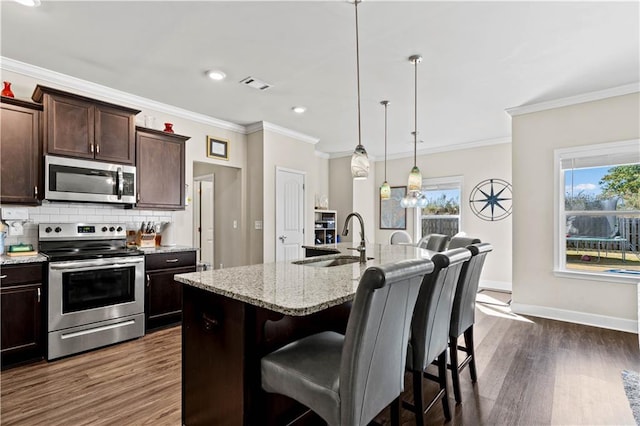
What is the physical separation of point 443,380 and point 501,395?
0.61m

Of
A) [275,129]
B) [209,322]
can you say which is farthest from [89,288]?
[275,129]

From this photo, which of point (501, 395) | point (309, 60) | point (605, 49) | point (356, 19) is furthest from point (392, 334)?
point (605, 49)

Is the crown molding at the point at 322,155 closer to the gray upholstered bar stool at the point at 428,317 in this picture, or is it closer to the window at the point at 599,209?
the window at the point at 599,209

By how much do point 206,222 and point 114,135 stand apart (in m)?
3.20

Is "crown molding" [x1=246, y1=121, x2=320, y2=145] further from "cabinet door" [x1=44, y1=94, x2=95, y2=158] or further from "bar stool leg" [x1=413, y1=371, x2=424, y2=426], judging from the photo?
"bar stool leg" [x1=413, y1=371, x2=424, y2=426]

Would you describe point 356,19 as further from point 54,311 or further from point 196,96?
point 54,311

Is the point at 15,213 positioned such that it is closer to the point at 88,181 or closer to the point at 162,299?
the point at 88,181

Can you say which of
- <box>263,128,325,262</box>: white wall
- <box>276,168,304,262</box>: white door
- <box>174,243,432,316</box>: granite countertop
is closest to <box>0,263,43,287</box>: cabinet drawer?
<box>174,243,432,316</box>: granite countertop

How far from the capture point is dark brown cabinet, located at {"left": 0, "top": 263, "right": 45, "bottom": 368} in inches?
103

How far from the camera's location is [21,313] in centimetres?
270

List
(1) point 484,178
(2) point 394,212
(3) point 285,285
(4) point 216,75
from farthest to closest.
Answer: (2) point 394,212 < (1) point 484,178 < (4) point 216,75 < (3) point 285,285

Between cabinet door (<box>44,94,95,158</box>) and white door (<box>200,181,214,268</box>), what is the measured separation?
316 centimetres

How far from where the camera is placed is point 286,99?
4.03 meters

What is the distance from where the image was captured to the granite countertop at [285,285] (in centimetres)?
123
